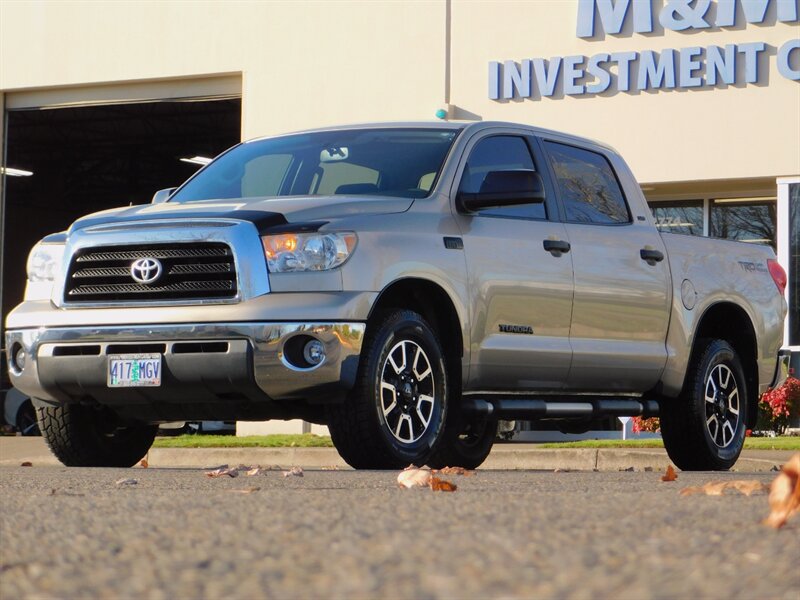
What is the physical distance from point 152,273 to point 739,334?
4.33 metres

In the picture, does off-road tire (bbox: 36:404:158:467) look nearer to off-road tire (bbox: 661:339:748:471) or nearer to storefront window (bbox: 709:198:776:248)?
off-road tire (bbox: 661:339:748:471)

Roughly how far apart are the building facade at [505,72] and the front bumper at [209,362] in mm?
11114

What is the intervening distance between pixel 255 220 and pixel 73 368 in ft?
3.94

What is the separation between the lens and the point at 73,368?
774cm

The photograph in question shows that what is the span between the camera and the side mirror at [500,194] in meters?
8.09

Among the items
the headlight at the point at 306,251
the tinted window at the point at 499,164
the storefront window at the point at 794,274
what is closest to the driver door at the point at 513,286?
the tinted window at the point at 499,164

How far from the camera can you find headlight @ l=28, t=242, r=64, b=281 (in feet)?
26.8

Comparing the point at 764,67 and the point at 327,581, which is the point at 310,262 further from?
the point at 764,67

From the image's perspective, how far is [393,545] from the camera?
3.53 m

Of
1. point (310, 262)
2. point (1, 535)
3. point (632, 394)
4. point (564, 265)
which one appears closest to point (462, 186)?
point (564, 265)

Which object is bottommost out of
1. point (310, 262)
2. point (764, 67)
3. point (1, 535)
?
point (1, 535)

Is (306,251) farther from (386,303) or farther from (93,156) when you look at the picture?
(93,156)

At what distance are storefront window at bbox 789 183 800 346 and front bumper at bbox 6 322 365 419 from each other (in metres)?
11.3

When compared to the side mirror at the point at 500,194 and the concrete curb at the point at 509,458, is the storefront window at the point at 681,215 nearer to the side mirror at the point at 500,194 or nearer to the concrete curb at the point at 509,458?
the concrete curb at the point at 509,458
